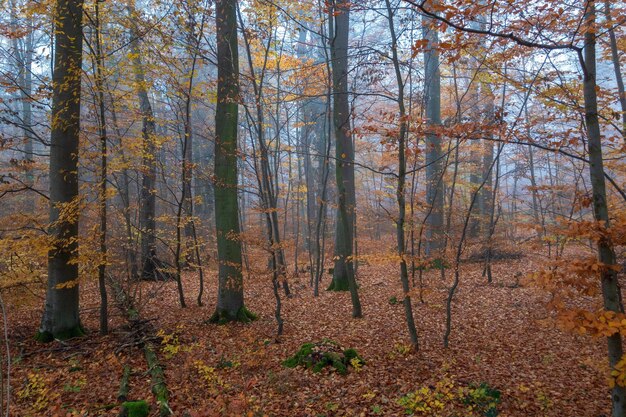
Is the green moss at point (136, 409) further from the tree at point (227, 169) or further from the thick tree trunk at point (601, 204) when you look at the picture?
the thick tree trunk at point (601, 204)

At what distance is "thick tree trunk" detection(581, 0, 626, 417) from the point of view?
13.0 feet

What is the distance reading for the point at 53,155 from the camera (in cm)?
707

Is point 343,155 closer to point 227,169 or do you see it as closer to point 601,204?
point 227,169

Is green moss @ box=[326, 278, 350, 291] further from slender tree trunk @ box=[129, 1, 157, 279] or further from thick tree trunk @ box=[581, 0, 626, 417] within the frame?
thick tree trunk @ box=[581, 0, 626, 417]

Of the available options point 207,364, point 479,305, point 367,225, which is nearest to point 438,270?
point 479,305

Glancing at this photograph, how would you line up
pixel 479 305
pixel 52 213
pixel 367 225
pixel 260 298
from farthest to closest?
1. pixel 367 225
2. pixel 260 298
3. pixel 479 305
4. pixel 52 213

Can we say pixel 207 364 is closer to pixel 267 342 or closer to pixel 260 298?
pixel 267 342

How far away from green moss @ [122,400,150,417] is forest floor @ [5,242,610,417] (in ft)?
1.03

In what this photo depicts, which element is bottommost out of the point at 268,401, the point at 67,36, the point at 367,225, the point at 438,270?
the point at 268,401

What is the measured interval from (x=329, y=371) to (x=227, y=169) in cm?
472

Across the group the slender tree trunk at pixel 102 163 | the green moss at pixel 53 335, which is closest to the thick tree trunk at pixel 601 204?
the slender tree trunk at pixel 102 163

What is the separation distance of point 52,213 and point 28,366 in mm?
2564

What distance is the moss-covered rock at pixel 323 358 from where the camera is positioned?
19.5 ft

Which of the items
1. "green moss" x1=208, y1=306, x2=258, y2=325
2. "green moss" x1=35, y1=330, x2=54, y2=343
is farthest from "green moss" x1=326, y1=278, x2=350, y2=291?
"green moss" x1=35, y1=330, x2=54, y2=343
